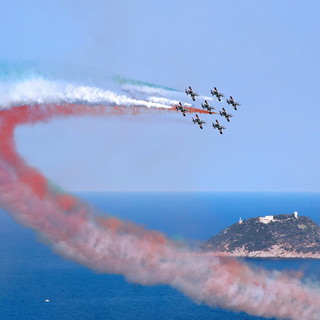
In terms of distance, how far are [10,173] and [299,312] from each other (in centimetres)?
5827

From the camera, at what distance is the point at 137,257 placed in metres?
102

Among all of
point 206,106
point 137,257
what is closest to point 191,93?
point 206,106

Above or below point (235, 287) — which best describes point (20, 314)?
above

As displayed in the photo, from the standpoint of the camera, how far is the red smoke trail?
83875mm

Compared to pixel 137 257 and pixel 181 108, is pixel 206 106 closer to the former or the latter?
pixel 181 108

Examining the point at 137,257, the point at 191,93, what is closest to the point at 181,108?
the point at 191,93

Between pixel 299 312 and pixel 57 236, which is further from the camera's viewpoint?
pixel 299 312

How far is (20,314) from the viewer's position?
501 ft

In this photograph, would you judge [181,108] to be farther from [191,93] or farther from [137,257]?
[137,257]

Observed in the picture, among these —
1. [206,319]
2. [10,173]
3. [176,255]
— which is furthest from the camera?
[206,319]

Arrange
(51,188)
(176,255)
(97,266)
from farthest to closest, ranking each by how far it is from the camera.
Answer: (176,255) < (97,266) < (51,188)

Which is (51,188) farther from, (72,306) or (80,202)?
(72,306)

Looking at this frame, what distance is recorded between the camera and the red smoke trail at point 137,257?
3302 inches

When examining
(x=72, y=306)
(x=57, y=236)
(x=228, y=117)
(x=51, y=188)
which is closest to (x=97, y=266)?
(x=57, y=236)
